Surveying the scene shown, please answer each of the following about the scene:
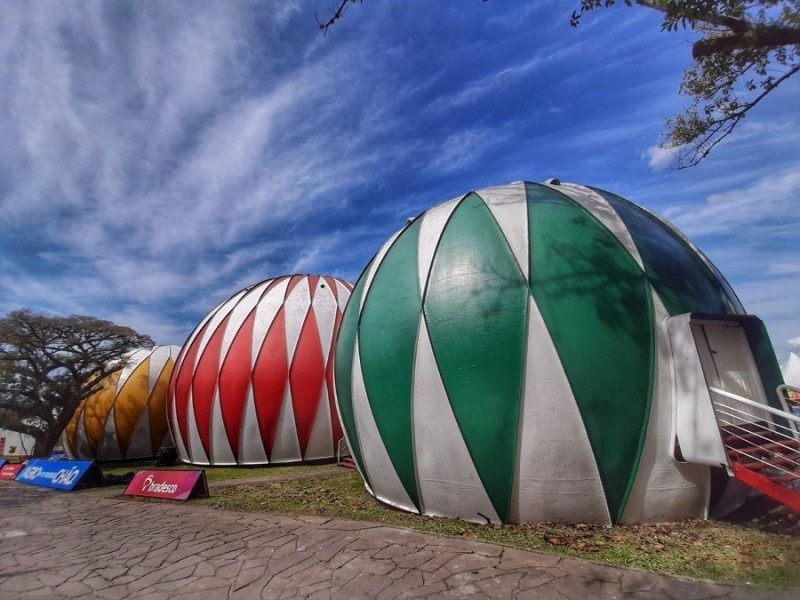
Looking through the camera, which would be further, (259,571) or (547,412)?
(547,412)

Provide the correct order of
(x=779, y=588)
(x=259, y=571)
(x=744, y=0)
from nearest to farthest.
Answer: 1. (x=779, y=588)
2. (x=744, y=0)
3. (x=259, y=571)

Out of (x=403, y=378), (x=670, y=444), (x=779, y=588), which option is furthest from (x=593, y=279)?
(x=779, y=588)

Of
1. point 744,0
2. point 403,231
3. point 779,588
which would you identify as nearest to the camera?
point 779,588

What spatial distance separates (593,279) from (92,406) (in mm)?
24700

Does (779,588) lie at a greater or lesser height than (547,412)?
lesser

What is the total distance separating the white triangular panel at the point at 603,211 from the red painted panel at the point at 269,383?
1122 centimetres

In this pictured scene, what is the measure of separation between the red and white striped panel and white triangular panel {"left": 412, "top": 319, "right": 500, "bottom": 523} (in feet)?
29.1

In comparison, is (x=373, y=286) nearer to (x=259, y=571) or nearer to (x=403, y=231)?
(x=403, y=231)

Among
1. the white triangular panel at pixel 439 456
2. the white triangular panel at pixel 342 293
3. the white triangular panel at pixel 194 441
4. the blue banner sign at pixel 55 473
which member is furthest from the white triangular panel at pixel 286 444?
the white triangular panel at pixel 439 456

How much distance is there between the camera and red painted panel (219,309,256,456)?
48.2 feet

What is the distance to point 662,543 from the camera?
4984 millimetres

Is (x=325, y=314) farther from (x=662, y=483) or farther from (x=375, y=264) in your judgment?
(x=662, y=483)

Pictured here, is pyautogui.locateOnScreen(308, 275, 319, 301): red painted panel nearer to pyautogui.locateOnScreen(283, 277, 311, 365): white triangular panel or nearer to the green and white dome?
pyautogui.locateOnScreen(283, 277, 311, 365): white triangular panel

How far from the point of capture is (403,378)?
671 cm
